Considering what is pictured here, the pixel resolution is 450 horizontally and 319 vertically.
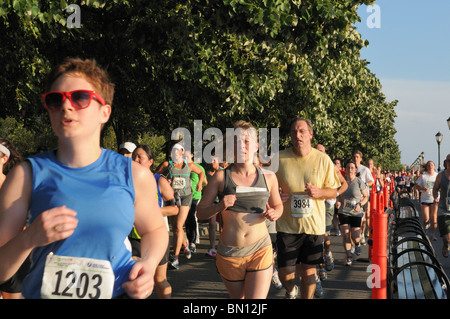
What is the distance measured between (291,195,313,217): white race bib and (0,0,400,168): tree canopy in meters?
3.18

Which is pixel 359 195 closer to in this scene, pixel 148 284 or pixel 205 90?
pixel 205 90

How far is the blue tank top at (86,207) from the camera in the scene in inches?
93.3

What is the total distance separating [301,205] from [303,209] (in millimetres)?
51

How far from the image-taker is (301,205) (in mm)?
6250

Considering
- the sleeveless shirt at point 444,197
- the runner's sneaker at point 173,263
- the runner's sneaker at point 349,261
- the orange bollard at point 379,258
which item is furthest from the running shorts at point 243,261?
the sleeveless shirt at point 444,197

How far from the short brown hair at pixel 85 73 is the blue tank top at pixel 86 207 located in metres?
0.29

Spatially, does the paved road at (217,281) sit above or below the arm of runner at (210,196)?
below

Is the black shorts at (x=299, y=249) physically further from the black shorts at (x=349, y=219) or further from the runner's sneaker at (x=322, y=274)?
the black shorts at (x=349, y=219)

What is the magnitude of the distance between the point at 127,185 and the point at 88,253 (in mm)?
312

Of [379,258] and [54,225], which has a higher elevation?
[54,225]

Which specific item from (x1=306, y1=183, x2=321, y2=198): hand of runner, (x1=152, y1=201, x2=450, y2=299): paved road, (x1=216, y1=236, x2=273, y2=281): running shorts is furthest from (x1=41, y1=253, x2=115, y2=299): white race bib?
(x1=152, y1=201, x2=450, y2=299): paved road

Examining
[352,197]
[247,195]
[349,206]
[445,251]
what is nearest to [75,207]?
[247,195]

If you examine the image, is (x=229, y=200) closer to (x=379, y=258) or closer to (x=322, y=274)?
(x=379, y=258)
